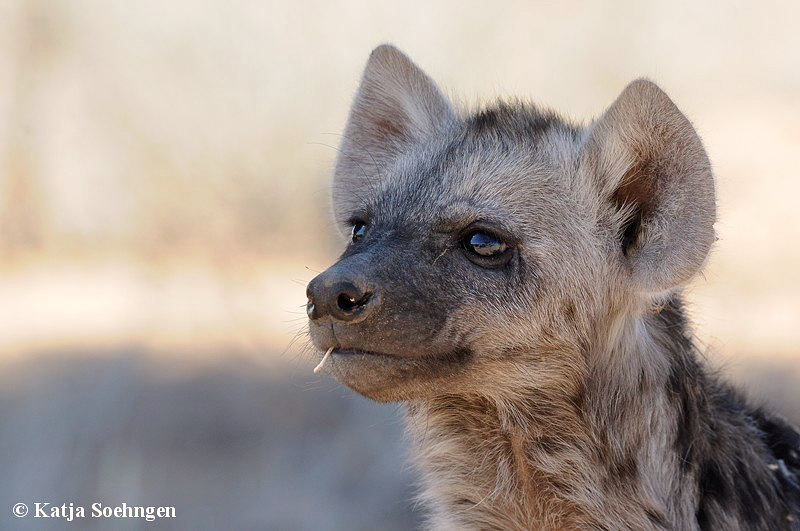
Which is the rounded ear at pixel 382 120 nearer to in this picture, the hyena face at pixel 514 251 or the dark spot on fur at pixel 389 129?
the dark spot on fur at pixel 389 129

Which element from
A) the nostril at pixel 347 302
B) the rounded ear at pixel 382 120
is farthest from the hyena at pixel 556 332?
the rounded ear at pixel 382 120

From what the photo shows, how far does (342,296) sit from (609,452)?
0.78m

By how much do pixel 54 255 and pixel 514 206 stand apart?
3.93 metres

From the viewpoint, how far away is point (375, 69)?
328 cm

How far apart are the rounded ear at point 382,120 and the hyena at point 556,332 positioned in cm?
38

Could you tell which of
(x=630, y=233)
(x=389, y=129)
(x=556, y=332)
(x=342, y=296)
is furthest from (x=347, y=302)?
(x=389, y=129)

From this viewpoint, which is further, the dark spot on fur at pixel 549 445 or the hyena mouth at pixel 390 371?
the dark spot on fur at pixel 549 445

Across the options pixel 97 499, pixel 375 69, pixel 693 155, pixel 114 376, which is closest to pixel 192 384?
pixel 114 376

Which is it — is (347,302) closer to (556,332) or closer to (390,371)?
(390,371)

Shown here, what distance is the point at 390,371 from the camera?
2.42 meters

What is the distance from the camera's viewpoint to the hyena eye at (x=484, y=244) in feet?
8.56

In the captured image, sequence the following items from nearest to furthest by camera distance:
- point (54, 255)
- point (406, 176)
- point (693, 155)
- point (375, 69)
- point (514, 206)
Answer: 1. point (693, 155)
2. point (514, 206)
3. point (406, 176)
4. point (375, 69)
5. point (54, 255)

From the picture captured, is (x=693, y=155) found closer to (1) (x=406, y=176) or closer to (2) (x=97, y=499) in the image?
(1) (x=406, y=176)

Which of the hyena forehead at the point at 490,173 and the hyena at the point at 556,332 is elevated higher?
the hyena forehead at the point at 490,173
